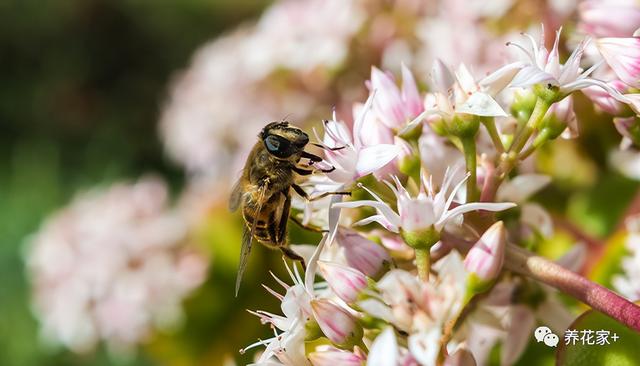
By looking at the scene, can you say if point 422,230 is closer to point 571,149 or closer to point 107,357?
point 571,149

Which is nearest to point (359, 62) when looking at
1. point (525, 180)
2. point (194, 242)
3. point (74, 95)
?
point (194, 242)

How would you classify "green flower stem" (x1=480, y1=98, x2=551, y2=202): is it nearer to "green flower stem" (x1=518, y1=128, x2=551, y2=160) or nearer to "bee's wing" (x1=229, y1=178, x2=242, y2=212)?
"green flower stem" (x1=518, y1=128, x2=551, y2=160)

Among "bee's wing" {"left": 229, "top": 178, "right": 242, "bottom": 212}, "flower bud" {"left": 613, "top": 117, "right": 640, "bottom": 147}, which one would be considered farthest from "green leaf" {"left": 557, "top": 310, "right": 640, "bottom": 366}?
"bee's wing" {"left": 229, "top": 178, "right": 242, "bottom": 212}

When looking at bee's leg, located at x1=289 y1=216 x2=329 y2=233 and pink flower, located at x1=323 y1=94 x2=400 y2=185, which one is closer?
pink flower, located at x1=323 y1=94 x2=400 y2=185

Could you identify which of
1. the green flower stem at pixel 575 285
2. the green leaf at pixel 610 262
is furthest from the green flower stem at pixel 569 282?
the green leaf at pixel 610 262

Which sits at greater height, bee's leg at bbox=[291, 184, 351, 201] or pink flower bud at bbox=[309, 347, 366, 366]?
bee's leg at bbox=[291, 184, 351, 201]

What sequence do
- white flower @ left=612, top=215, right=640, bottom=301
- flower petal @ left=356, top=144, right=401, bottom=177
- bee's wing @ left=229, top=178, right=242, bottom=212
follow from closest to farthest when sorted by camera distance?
1. flower petal @ left=356, top=144, right=401, bottom=177
2. white flower @ left=612, top=215, right=640, bottom=301
3. bee's wing @ left=229, top=178, right=242, bottom=212

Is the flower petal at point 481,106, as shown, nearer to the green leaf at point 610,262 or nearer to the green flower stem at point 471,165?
the green flower stem at point 471,165

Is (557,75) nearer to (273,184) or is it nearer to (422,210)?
(422,210)
